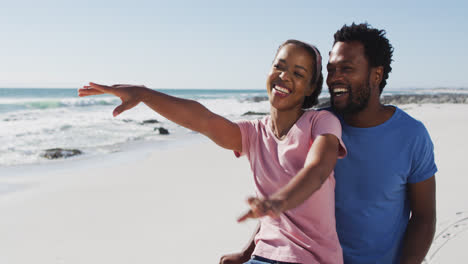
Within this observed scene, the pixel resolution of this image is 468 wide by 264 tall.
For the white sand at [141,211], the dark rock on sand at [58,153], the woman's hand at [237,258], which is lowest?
the dark rock on sand at [58,153]

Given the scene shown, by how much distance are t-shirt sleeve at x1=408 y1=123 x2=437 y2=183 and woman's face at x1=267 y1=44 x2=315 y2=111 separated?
2.42 feet

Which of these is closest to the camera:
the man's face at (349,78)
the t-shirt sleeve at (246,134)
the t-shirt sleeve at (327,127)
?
the t-shirt sleeve at (327,127)

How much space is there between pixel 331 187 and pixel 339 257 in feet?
1.16

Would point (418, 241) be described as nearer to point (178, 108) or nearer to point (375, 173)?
point (375, 173)

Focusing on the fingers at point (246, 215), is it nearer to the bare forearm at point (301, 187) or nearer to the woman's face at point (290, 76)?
the bare forearm at point (301, 187)

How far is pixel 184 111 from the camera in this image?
2242 mm

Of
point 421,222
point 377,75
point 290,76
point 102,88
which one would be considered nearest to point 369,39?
point 377,75

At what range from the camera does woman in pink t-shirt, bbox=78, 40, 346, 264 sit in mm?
2016

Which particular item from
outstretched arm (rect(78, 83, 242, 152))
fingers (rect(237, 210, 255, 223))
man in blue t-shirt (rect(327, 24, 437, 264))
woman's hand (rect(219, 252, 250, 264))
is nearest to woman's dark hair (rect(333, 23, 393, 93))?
man in blue t-shirt (rect(327, 24, 437, 264))

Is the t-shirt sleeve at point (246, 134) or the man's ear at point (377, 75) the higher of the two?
the man's ear at point (377, 75)

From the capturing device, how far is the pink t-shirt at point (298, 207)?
6.60ft

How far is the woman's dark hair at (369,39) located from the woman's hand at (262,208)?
1.47 meters

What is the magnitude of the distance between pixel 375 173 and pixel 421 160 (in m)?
0.27

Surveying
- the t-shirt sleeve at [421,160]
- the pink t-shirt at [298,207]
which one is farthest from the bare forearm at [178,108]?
the t-shirt sleeve at [421,160]
